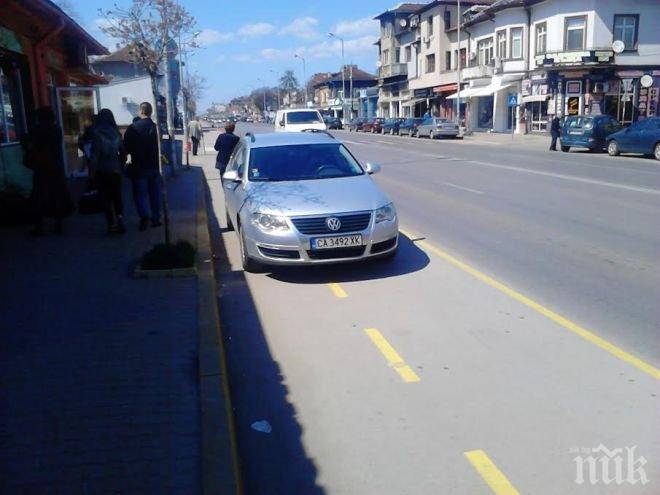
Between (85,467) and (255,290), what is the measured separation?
13.1ft

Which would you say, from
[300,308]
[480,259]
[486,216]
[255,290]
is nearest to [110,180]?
[255,290]

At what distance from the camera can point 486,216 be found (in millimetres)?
11664

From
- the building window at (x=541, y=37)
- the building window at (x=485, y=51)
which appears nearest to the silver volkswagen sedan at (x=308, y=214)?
the building window at (x=541, y=37)

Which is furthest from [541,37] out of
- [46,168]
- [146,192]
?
[46,168]

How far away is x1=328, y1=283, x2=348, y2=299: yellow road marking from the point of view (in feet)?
23.0

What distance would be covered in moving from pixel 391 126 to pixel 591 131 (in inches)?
1166

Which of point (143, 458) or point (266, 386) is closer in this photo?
point (143, 458)

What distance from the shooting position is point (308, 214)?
7.26 m

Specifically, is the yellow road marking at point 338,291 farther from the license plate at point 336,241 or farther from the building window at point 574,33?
the building window at point 574,33

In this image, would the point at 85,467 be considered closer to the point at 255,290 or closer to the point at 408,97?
the point at 255,290

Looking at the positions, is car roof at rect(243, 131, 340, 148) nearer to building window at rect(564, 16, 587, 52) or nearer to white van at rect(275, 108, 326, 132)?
white van at rect(275, 108, 326, 132)

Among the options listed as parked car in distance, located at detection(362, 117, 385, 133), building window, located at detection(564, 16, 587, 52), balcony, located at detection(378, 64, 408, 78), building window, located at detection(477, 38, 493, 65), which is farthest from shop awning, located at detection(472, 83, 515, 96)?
balcony, located at detection(378, 64, 408, 78)

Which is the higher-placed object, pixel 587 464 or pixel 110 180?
pixel 110 180

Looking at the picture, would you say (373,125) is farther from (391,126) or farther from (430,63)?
(430,63)
